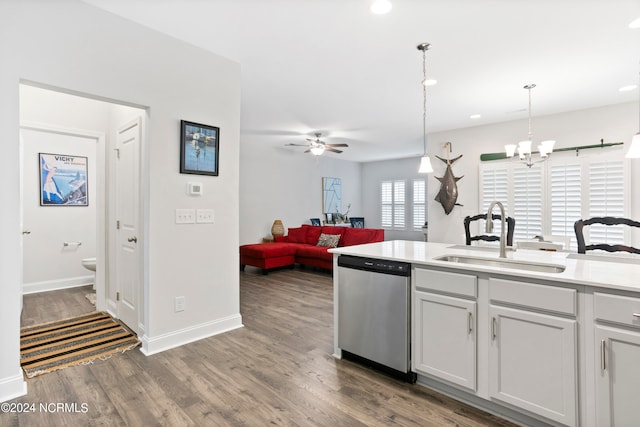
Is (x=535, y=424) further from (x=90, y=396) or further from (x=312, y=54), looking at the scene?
(x=312, y=54)

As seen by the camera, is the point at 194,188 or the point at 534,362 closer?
the point at 534,362

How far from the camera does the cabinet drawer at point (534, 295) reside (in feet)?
5.32

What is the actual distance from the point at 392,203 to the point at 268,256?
4999mm

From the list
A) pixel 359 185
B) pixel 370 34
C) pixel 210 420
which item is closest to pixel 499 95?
pixel 370 34

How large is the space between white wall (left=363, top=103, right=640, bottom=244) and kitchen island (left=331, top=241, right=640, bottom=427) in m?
3.45

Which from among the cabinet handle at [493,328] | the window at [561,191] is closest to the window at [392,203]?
the window at [561,191]

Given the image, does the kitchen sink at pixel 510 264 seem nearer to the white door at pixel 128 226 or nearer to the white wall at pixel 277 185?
the white door at pixel 128 226

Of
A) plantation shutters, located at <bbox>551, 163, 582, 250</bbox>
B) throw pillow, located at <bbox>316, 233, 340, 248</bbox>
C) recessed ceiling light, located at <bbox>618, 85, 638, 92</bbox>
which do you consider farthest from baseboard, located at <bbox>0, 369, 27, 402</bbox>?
recessed ceiling light, located at <bbox>618, 85, 638, 92</bbox>

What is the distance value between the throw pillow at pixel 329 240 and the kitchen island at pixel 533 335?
13.3ft

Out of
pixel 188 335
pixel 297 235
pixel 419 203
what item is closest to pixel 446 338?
pixel 188 335

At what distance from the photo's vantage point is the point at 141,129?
290 cm

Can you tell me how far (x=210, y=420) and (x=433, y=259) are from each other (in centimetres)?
169

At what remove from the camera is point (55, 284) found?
15.5 ft

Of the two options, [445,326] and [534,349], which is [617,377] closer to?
[534,349]
